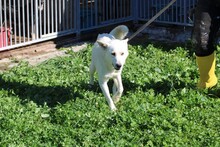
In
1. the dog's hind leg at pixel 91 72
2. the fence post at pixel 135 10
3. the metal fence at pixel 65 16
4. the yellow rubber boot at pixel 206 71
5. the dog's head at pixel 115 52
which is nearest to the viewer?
the dog's head at pixel 115 52

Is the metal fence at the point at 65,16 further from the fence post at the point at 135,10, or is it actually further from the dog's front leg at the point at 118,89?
the dog's front leg at the point at 118,89

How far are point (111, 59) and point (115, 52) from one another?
12cm

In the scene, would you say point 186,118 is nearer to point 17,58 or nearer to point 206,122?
point 206,122

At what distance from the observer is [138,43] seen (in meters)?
11.5

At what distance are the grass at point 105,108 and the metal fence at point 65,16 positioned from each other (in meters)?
1.03

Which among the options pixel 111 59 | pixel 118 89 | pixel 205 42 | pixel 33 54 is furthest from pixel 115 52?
pixel 33 54

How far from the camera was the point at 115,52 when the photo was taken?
689 centimetres

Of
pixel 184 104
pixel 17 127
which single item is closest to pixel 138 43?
pixel 184 104

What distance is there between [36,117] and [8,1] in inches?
155

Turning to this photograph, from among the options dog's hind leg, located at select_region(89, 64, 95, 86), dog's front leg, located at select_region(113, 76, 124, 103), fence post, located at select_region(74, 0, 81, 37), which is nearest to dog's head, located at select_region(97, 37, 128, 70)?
dog's front leg, located at select_region(113, 76, 124, 103)

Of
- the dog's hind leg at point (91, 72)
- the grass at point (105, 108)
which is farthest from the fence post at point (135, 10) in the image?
the dog's hind leg at point (91, 72)

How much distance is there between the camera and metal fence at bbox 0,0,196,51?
10375 millimetres

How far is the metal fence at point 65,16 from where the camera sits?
10.4 metres

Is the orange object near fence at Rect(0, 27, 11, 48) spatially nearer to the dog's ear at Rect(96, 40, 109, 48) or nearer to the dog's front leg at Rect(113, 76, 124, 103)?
the dog's front leg at Rect(113, 76, 124, 103)
